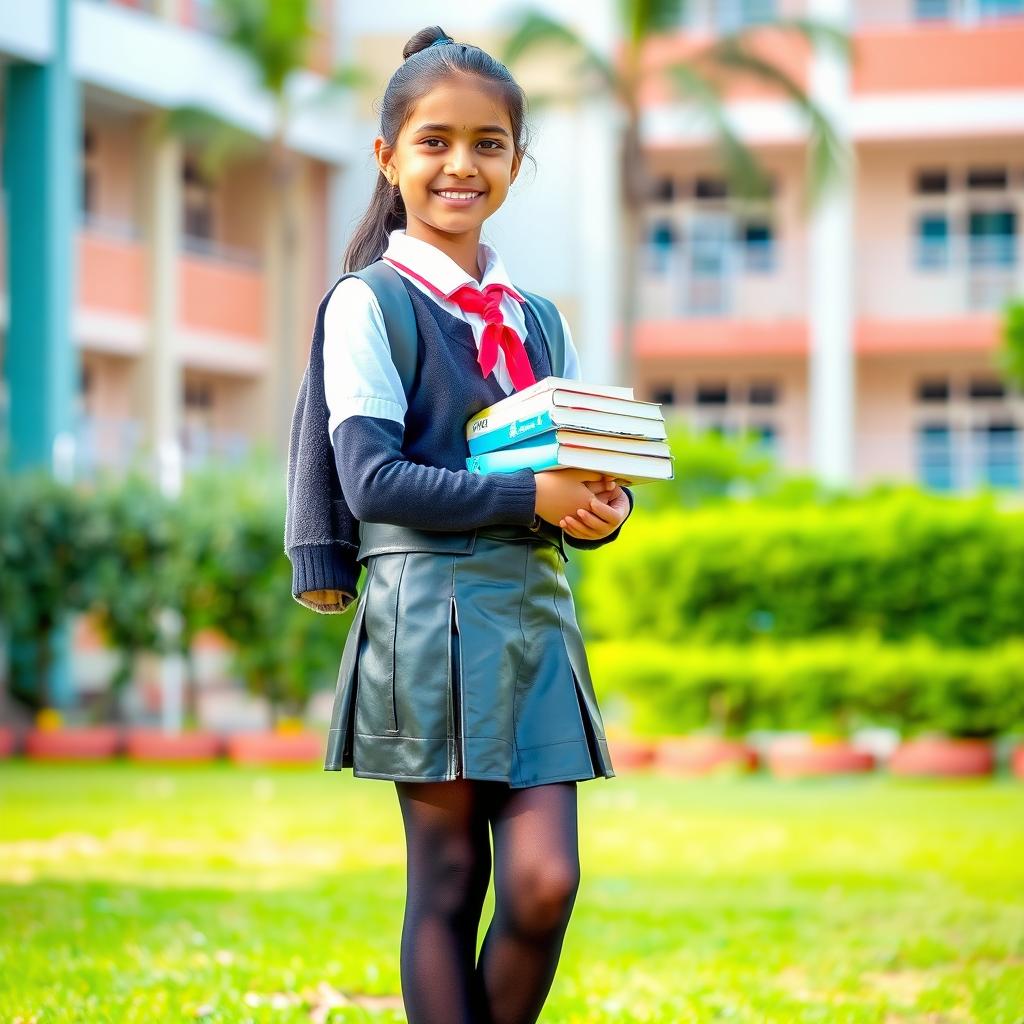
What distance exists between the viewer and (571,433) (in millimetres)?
2842

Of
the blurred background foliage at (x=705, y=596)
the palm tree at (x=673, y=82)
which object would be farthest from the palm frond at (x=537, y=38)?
the blurred background foliage at (x=705, y=596)

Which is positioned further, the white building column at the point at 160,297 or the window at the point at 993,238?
the window at the point at 993,238

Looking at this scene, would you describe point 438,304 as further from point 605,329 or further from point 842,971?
point 605,329

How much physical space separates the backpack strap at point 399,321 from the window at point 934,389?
24.3m

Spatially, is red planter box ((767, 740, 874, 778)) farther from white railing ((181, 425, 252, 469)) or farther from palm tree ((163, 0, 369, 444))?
palm tree ((163, 0, 369, 444))

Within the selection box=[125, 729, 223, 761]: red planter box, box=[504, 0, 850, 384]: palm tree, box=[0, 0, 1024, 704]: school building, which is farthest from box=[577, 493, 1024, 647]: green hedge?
box=[0, 0, 1024, 704]: school building

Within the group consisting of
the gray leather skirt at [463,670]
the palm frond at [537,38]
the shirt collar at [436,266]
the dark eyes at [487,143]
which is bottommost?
the gray leather skirt at [463,670]

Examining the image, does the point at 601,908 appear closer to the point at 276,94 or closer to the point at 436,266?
the point at 436,266

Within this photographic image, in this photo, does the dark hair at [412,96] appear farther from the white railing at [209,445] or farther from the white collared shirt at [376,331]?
the white railing at [209,445]

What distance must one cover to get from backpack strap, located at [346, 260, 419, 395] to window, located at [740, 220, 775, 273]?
948 inches

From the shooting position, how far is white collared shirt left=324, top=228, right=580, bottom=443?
289 centimetres

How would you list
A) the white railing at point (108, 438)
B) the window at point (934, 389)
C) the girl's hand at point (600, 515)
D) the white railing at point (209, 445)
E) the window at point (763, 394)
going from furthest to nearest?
the window at point (763, 394) < the window at point (934, 389) < the white railing at point (209, 445) < the white railing at point (108, 438) < the girl's hand at point (600, 515)

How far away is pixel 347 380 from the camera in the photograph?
290cm

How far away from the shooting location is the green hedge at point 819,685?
1212cm
